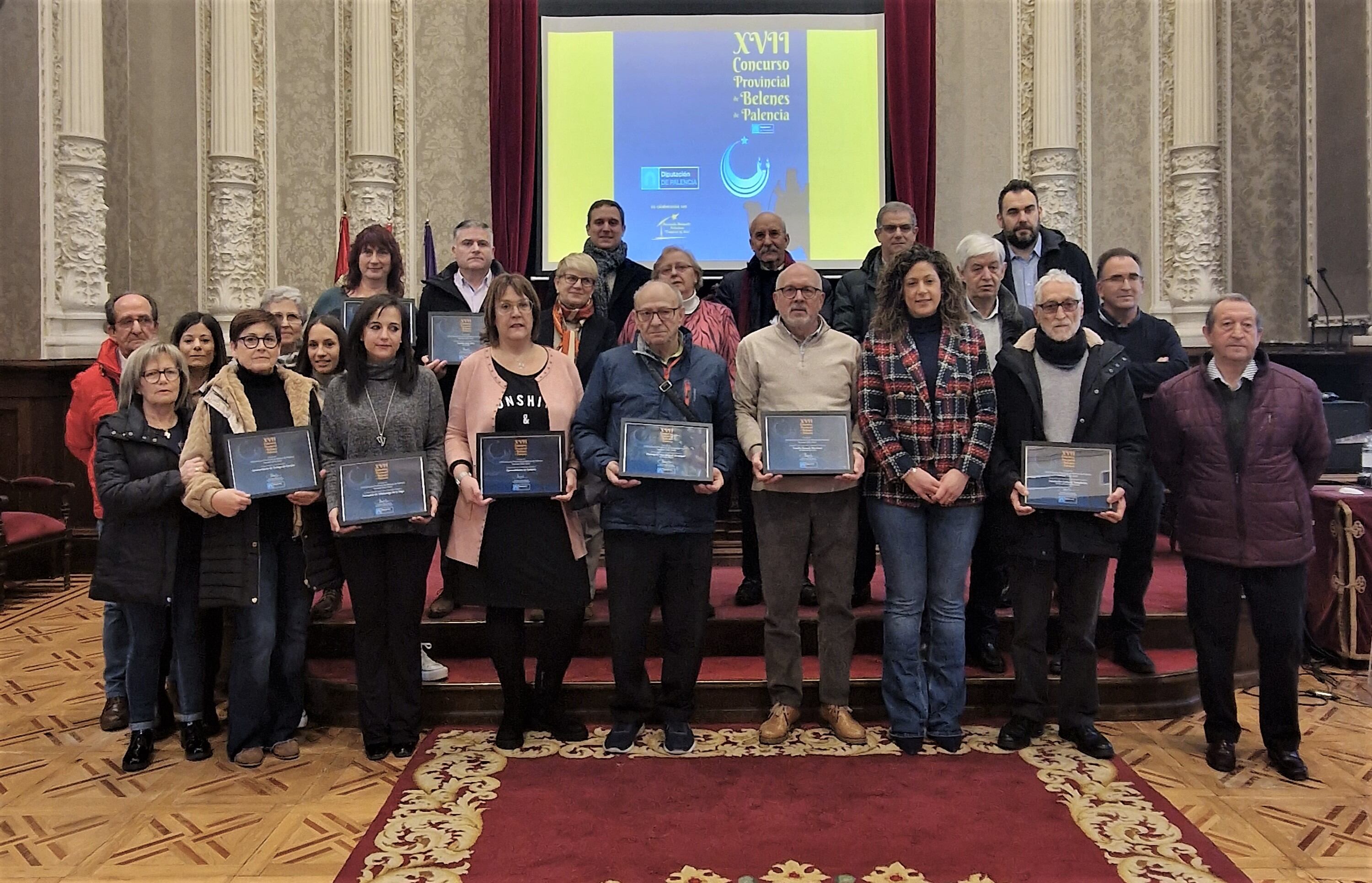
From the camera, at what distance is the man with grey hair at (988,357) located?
12.5 feet

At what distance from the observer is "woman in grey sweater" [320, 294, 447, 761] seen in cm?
357

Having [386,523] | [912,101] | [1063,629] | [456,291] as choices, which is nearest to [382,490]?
[386,523]

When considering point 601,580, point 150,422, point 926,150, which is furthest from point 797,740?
point 926,150

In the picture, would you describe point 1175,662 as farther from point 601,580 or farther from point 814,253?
point 814,253

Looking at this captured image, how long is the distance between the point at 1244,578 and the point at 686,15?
6078 mm

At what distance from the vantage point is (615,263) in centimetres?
454

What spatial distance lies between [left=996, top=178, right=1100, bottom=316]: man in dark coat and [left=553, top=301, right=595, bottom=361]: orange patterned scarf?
1.86 m

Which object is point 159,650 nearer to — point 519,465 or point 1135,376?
point 519,465

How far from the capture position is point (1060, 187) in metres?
7.71

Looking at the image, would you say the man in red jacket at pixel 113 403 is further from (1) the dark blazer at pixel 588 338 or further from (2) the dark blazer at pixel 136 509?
(1) the dark blazer at pixel 588 338

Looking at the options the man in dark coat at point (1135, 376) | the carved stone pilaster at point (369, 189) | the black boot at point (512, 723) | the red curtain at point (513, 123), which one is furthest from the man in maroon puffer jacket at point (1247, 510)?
the carved stone pilaster at point (369, 189)

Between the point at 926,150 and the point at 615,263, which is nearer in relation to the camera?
the point at 615,263

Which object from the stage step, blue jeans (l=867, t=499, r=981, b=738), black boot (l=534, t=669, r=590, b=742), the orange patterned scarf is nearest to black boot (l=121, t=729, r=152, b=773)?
the stage step

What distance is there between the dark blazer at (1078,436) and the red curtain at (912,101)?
4578 millimetres
